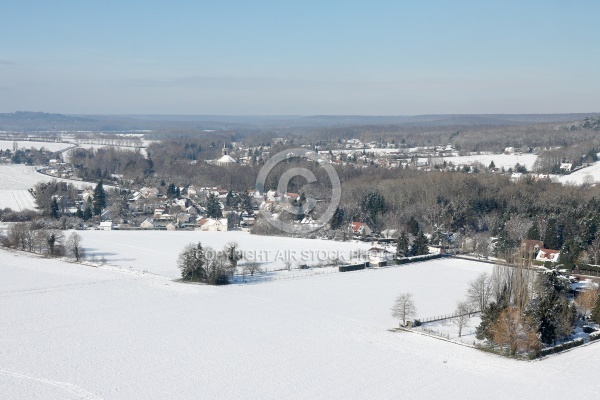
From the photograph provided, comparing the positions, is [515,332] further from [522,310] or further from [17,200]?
[17,200]

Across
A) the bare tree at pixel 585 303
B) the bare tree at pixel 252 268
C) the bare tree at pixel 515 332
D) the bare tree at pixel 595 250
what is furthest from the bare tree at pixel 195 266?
the bare tree at pixel 595 250

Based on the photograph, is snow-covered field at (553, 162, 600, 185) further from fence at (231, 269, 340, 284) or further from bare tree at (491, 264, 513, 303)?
bare tree at (491, 264, 513, 303)

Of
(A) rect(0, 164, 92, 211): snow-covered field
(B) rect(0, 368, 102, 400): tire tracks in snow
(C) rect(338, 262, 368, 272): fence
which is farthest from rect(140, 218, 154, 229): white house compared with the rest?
(B) rect(0, 368, 102, 400): tire tracks in snow

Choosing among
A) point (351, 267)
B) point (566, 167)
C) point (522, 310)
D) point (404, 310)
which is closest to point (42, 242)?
point (351, 267)

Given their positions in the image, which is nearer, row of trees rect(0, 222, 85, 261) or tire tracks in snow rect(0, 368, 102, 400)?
tire tracks in snow rect(0, 368, 102, 400)

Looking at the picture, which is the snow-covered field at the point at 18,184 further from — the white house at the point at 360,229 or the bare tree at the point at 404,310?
the bare tree at the point at 404,310
